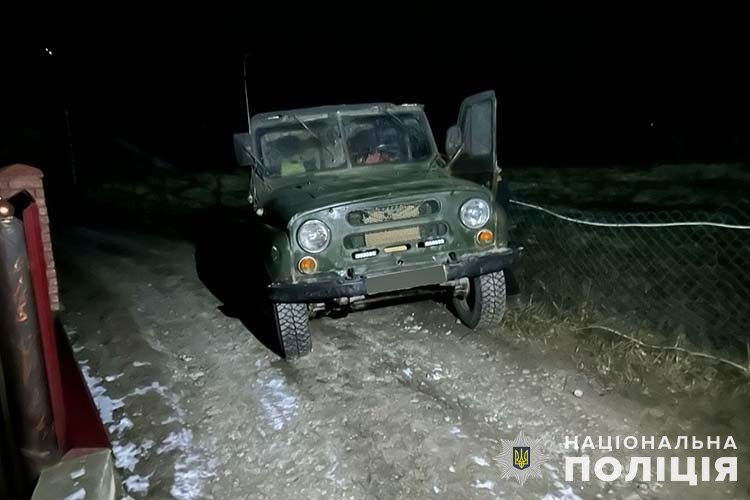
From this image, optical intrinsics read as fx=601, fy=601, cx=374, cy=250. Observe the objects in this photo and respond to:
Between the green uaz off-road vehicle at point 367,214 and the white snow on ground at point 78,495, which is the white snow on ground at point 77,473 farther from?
the green uaz off-road vehicle at point 367,214

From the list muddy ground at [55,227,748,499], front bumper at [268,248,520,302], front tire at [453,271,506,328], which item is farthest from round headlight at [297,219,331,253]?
front tire at [453,271,506,328]

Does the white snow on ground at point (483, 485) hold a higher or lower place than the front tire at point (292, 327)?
lower

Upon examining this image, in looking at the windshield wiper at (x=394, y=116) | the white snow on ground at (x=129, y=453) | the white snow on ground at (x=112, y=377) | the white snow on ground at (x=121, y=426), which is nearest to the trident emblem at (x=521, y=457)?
the white snow on ground at (x=129, y=453)

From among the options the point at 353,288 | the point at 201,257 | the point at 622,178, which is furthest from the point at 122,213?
the point at 622,178

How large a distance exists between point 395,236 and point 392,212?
0.18 metres

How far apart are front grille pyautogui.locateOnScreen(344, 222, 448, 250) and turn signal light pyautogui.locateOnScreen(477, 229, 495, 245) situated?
274 millimetres

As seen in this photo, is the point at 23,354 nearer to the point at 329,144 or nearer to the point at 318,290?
the point at 318,290

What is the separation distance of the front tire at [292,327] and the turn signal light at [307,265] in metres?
0.37

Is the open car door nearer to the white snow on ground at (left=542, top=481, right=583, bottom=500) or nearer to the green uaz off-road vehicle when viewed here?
the green uaz off-road vehicle

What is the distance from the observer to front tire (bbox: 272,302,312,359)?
4.64m

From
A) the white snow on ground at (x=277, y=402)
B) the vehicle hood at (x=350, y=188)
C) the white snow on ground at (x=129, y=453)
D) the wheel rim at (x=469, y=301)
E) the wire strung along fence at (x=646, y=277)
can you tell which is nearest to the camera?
the white snow on ground at (x=129, y=453)

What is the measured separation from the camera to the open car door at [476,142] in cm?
497

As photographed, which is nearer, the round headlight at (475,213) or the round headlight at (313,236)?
the round headlight at (313,236)

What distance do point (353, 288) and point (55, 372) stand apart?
1977mm
